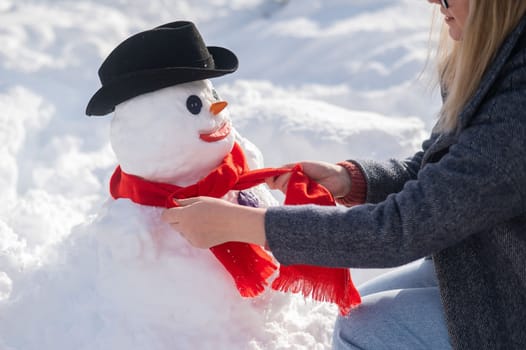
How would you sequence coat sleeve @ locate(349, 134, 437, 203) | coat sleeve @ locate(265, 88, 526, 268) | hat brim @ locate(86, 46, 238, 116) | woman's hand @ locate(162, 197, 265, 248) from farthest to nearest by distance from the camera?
coat sleeve @ locate(349, 134, 437, 203) < hat brim @ locate(86, 46, 238, 116) < woman's hand @ locate(162, 197, 265, 248) < coat sleeve @ locate(265, 88, 526, 268)

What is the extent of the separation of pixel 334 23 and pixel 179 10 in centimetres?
86

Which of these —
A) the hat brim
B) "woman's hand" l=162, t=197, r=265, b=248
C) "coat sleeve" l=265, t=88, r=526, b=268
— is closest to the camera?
"coat sleeve" l=265, t=88, r=526, b=268

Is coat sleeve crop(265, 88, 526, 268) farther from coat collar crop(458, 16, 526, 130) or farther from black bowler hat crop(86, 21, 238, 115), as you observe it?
black bowler hat crop(86, 21, 238, 115)

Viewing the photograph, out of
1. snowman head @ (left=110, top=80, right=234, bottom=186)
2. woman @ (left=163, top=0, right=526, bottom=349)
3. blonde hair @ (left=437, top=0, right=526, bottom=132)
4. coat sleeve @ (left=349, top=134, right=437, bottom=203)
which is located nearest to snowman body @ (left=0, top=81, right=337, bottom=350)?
snowman head @ (left=110, top=80, right=234, bottom=186)

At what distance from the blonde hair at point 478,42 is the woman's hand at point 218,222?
33 cm

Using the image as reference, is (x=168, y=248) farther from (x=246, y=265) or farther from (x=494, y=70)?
(x=494, y=70)

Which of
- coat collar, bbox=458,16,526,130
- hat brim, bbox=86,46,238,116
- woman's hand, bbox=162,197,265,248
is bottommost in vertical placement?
woman's hand, bbox=162,197,265,248

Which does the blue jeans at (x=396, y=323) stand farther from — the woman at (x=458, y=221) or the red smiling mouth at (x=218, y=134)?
the red smiling mouth at (x=218, y=134)

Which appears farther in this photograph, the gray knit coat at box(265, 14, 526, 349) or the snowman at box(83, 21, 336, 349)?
the snowman at box(83, 21, 336, 349)

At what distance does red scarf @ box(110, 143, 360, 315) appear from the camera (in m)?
1.10

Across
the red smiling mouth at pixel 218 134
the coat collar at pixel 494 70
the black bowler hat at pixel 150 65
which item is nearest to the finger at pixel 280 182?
the red smiling mouth at pixel 218 134

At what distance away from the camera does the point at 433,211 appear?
0.91m

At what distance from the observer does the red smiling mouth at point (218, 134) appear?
1.21m

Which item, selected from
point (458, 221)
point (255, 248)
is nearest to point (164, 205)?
point (255, 248)
